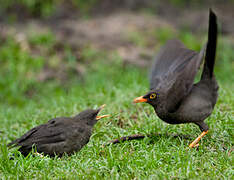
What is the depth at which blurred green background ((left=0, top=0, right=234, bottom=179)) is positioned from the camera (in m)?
3.93

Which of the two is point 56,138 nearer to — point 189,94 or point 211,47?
point 189,94

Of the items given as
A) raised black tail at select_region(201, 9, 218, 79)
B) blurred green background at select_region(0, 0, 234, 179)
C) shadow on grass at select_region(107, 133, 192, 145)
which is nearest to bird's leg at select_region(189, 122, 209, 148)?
blurred green background at select_region(0, 0, 234, 179)

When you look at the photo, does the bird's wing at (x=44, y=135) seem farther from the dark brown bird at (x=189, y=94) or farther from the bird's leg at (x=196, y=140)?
the bird's leg at (x=196, y=140)

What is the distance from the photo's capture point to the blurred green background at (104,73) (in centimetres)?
393

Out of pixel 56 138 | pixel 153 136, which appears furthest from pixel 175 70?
pixel 56 138

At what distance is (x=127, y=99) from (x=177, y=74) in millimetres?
1997

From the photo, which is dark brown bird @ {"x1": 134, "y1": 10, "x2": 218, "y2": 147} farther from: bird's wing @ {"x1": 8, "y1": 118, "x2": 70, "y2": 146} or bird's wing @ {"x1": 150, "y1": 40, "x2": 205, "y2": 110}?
bird's wing @ {"x1": 8, "y1": 118, "x2": 70, "y2": 146}

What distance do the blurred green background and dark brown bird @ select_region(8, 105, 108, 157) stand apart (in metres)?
0.18

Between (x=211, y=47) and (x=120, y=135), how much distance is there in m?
1.76

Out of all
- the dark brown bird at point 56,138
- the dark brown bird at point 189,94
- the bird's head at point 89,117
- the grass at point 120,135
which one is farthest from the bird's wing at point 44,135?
the dark brown bird at point 189,94

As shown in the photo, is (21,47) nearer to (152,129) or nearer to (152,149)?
(152,129)

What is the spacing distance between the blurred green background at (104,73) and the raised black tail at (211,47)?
843mm

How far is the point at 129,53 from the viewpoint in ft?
34.8

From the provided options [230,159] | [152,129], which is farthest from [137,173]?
[152,129]
